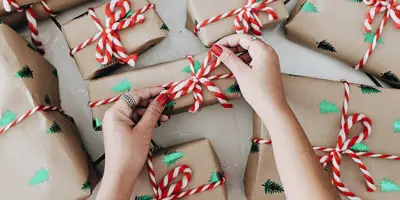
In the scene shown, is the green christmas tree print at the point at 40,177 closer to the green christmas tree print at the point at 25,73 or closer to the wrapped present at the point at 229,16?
the green christmas tree print at the point at 25,73

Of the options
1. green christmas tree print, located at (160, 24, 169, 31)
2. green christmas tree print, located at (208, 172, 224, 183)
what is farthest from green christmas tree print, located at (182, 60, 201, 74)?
green christmas tree print, located at (208, 172, 224, 183)

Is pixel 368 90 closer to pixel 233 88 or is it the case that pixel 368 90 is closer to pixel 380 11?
pixel 380 11

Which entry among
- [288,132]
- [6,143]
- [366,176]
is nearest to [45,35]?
[6,143]

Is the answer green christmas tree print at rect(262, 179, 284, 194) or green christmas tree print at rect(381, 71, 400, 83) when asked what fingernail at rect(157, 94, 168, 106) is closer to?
green christmas tree print at rect(262, 179, 284, 194)

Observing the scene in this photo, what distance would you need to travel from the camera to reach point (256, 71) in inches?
32.6

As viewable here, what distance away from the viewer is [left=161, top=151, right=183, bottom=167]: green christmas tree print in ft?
2.89

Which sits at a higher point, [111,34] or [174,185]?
[111,34]

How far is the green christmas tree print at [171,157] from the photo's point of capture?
0.88m

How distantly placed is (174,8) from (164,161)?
1.21 feet

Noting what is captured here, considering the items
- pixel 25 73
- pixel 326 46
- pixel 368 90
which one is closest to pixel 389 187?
pixel 368 90

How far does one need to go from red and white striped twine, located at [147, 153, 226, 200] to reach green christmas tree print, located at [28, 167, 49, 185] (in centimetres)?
19

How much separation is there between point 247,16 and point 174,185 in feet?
1.23

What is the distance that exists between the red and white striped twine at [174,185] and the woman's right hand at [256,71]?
0.18 meters

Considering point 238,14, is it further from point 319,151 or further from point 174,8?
point 319,151
